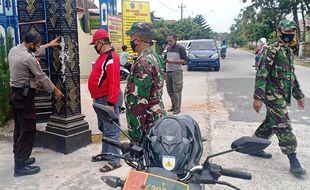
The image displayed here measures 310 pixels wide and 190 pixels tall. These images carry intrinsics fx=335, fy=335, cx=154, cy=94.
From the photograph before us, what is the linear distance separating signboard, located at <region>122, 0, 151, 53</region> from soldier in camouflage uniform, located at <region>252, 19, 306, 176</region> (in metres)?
12.1

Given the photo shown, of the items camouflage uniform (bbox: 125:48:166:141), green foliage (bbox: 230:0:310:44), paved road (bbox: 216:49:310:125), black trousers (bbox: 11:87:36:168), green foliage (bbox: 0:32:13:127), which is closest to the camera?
camouflage uniform (bbox: 125:48:166:141)

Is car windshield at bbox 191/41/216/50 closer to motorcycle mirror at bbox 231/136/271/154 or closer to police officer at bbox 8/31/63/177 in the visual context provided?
police officer at bbox 8/31/63/177

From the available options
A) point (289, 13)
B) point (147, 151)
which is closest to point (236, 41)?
point (289, 13)

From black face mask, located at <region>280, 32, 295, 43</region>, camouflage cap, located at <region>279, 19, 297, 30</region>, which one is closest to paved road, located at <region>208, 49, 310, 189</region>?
A: black face mask, located at <region>280, 32, 295, 43</region>

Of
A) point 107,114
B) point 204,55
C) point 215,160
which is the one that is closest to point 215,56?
point 204,55

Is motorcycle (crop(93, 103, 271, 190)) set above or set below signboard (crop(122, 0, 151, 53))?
below

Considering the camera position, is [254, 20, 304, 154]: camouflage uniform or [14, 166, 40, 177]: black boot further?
[14, 166, 40, 177]: black boot

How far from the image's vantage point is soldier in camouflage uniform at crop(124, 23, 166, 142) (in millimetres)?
3023

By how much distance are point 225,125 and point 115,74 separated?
3026 millimetres

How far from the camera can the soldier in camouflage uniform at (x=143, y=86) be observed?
302cm

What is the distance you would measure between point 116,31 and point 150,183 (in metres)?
14.3

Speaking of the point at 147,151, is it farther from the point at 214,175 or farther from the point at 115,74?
the point at 115,74

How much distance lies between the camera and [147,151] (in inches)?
70.8

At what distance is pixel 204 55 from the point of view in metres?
16.7
